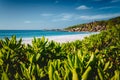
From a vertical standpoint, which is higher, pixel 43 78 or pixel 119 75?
pixel 119 75

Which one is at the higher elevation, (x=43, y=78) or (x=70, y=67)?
(x=70, y=67)

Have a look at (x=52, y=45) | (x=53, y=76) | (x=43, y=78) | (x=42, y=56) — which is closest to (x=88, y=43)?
(x=52, y=45)

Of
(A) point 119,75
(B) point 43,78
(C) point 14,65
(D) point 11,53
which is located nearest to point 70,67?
(B) point 43,78

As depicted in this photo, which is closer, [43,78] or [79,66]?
[79,66]

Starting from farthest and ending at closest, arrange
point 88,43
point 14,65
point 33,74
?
point 88,43 → point 14,65 → point 33,74

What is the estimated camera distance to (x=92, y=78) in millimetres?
1767

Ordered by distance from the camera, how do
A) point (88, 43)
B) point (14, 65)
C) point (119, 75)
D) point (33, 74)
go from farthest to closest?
point (88, 43) < point (14, 65) < point (33, 74) < point (119, 75)

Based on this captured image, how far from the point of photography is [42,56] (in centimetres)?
293

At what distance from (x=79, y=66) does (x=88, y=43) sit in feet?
10.6

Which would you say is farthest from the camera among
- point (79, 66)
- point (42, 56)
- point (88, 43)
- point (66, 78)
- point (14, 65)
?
point (88, 43)

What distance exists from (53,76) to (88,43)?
3425 mm

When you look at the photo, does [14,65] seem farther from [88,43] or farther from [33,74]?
[88,43]

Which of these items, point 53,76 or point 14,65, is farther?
point 14,65

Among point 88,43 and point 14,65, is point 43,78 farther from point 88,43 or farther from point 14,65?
point 88,43
